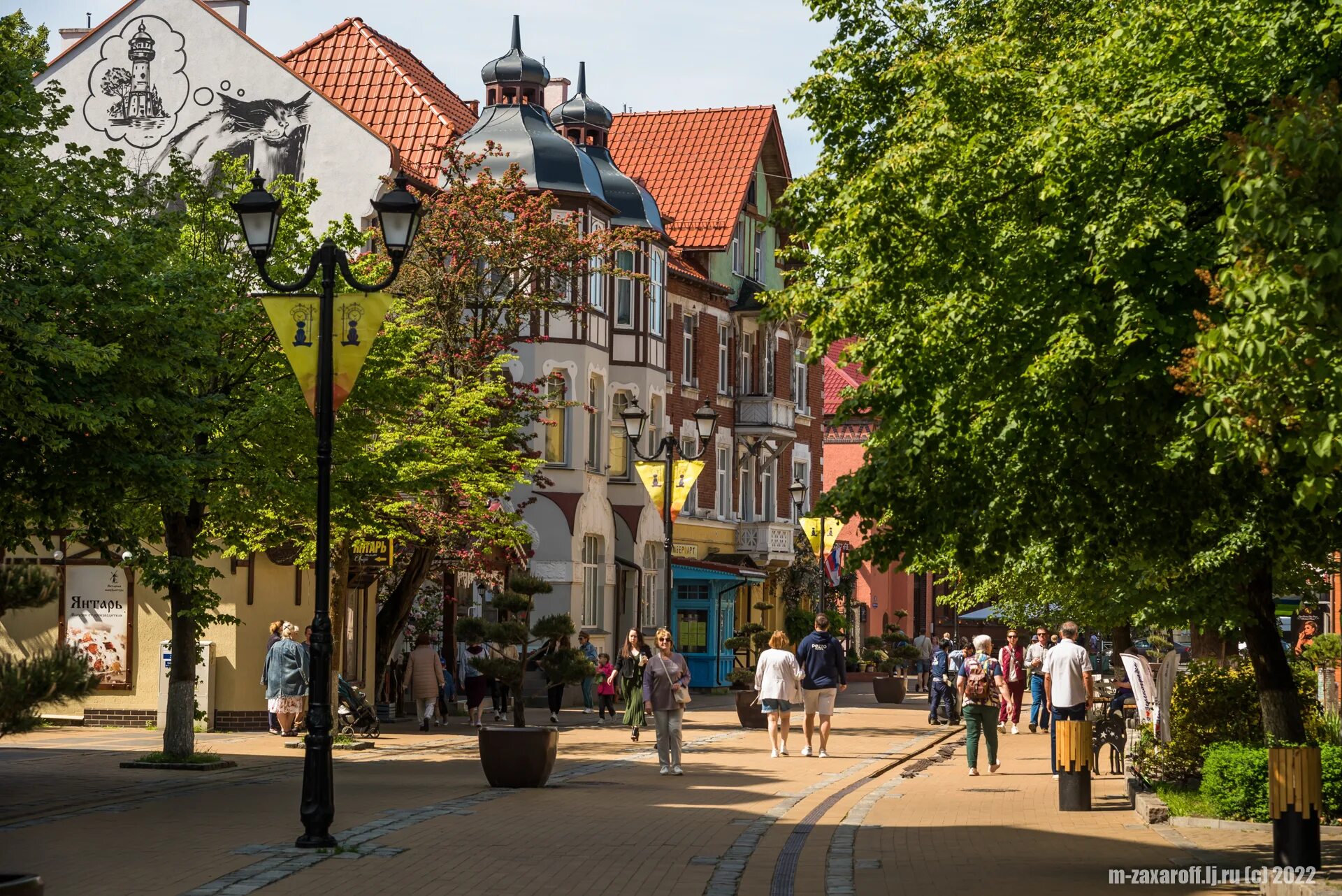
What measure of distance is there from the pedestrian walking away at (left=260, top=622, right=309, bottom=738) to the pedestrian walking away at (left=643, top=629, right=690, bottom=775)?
560cm

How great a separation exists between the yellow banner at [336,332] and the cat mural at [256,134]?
971 inches

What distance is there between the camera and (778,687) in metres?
24.8

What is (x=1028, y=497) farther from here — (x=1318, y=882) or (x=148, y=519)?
(x=148, y=519)

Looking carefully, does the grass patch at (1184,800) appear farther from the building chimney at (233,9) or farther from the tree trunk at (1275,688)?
Answer: the building chimney at (233,9)

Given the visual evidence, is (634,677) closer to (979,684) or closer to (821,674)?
(821,674)

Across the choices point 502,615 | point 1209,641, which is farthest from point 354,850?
point 1209,641

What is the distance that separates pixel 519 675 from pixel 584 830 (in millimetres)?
8543

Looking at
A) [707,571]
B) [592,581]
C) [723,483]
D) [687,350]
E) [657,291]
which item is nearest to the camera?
[592,581]

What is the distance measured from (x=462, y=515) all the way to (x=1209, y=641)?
1370 centimetres

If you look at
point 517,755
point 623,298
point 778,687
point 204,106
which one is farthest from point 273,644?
point 623,298

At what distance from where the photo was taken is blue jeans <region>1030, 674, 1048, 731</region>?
1280 inches

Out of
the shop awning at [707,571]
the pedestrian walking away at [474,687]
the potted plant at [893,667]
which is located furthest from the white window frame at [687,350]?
the pedestrian walking away at [474,687]

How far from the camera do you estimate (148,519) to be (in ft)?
72.2

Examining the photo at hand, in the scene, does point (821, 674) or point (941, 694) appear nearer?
point (821, 674)
